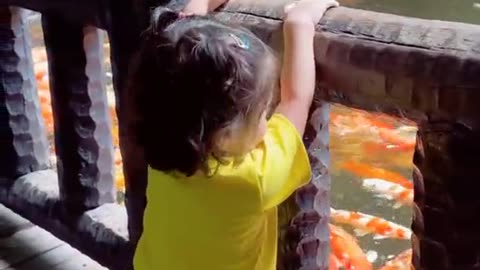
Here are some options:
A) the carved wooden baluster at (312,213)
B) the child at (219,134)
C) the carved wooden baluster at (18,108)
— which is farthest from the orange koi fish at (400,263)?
the carved wooden baluster at (18,108)

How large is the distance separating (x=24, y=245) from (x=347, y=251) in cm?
63

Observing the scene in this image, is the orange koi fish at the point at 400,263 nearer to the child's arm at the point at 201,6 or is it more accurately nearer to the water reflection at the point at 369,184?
the water reflection at the point at 369,184

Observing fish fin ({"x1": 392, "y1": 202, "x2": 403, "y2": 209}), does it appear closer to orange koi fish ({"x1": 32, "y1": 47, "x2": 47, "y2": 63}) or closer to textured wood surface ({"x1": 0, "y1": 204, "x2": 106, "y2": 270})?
textured wood surface ({"x1": 0, "y1": 204, "x2": 106, "y2": 270})

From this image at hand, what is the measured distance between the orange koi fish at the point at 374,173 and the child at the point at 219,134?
0.45 meters

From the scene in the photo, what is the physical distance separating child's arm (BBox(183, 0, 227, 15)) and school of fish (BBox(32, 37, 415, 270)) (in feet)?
0.97

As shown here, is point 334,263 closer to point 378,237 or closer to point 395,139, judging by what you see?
point 378,237

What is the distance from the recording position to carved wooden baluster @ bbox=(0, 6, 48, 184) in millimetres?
1569

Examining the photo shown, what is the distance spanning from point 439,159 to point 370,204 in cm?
51

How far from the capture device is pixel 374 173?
1.47 m

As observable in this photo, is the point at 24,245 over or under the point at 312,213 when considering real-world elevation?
under

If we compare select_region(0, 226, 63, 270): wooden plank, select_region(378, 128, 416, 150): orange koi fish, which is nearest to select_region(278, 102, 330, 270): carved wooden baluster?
select_region(378, 128, 416, 150): orange koi fish

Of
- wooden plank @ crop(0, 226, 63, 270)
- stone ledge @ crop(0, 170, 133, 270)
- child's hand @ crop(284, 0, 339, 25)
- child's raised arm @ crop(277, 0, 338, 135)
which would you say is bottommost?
wooden plank @ crop(0, 226, 63, 270)

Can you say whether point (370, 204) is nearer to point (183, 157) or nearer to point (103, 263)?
point (103, 263)

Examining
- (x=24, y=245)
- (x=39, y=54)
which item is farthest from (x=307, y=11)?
(x=39, y=54)
